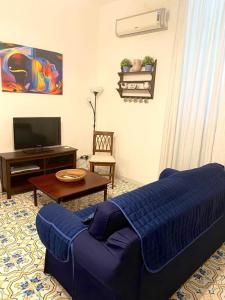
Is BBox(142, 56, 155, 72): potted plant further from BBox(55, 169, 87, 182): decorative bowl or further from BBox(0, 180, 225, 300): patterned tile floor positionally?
BBox(0, 180, 225, 300): patterned tile floor

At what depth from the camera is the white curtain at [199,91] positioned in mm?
2686

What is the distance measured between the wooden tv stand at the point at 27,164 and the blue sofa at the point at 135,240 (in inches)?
65.4

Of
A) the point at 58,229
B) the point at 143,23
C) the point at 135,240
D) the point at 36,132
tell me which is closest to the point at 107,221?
the point at 135,240

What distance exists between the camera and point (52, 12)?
3447 mm

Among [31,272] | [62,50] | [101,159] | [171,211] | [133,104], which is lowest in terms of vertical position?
[31,272]

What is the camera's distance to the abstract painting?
3.11 meters

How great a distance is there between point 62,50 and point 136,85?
1.36 metres

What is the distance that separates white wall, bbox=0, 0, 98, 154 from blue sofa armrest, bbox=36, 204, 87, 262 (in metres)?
2.17

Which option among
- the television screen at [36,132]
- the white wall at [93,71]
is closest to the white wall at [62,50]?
the white wall at [93,71]

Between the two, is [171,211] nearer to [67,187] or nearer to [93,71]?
[67,187]

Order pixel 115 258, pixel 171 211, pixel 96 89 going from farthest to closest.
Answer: pixel 96 89
pixel 171 211
pixel 115 258

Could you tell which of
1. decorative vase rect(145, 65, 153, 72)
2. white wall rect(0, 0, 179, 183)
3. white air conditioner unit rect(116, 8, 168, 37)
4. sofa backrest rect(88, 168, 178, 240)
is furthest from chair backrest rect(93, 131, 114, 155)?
sofa backrest rect(88, 168, 178, 240)

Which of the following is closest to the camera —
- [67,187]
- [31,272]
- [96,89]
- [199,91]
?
[31,272]

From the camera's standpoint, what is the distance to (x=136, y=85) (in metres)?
3.60
